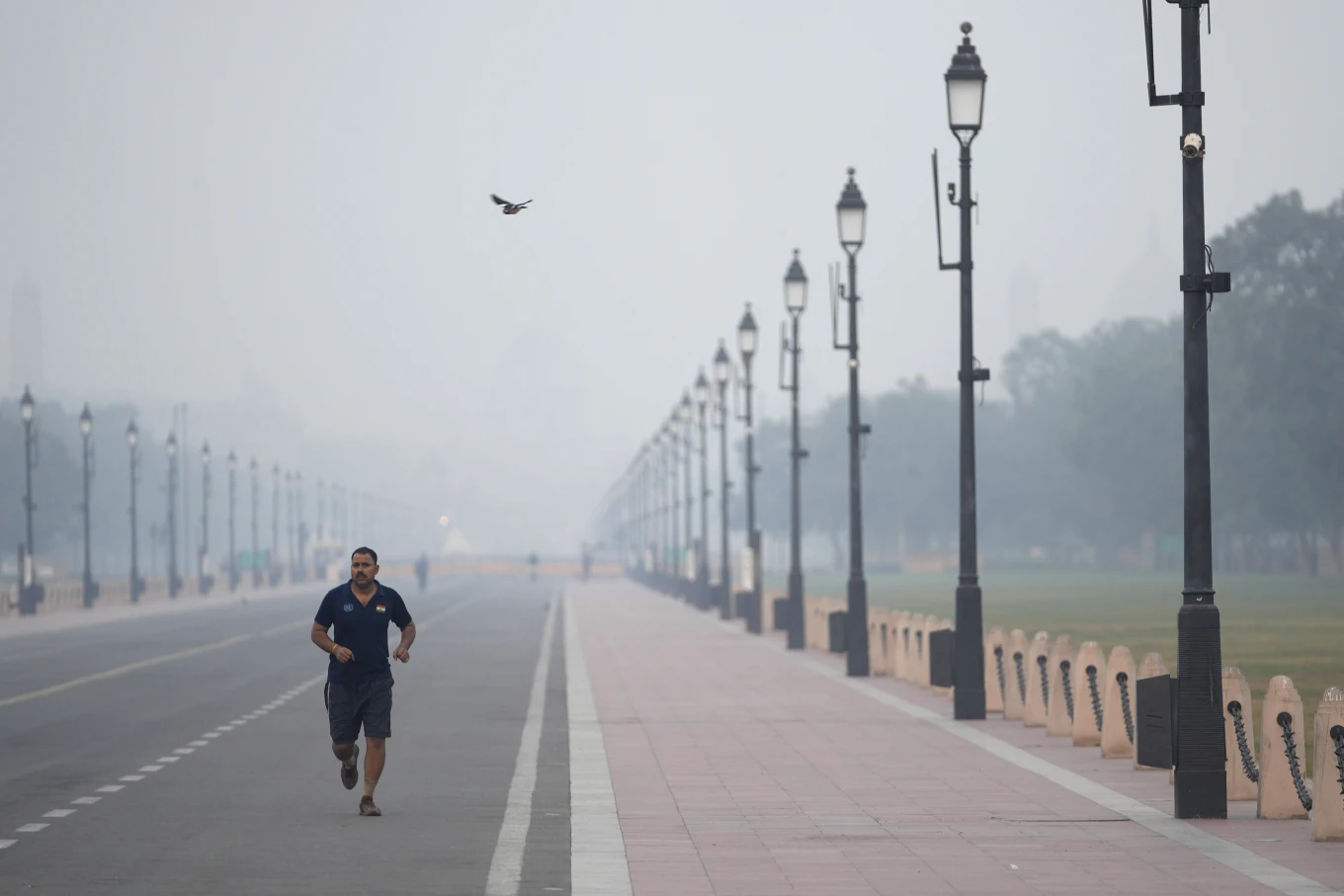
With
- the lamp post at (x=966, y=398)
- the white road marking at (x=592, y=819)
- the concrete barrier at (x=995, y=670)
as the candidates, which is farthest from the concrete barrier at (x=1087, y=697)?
the white road marking at (x=592, y=819)

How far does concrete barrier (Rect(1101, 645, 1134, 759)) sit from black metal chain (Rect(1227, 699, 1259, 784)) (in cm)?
318

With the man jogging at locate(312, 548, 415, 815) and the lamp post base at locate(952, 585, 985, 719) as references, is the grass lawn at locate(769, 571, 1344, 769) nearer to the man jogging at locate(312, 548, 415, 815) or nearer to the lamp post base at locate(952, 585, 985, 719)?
the lamp post base at locate(952, 585, 985, 719)

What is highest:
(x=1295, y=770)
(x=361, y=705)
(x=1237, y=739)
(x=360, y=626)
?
(x=360, y=626)

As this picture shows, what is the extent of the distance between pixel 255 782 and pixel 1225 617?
41.5m

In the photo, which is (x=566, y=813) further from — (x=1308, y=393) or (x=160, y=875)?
(x=1308, y=393)

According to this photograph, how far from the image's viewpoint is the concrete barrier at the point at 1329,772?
1359cm

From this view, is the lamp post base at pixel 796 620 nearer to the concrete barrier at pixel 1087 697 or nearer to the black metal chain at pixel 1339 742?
the concrete barrier at pixel 1087 697

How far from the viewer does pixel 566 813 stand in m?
15.9

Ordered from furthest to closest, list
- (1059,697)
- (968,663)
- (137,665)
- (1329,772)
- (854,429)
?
(137,665) < (854,429) < (968,663) < (1059,697) < (1329,772)

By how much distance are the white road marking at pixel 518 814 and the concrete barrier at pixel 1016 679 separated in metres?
5.17

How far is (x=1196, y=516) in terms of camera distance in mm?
15789

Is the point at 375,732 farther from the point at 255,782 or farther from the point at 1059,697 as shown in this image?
the point at 1059,697

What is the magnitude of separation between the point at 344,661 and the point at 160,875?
9.83 feet

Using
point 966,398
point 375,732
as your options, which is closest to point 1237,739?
point 375,732
